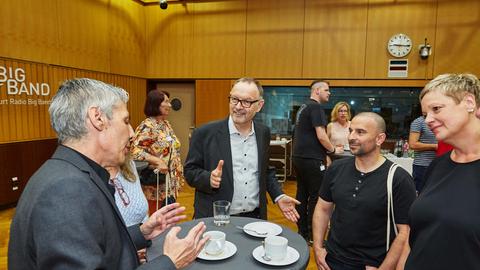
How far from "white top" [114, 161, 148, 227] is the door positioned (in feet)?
18.2

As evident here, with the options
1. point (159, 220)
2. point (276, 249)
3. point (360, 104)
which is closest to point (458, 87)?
point (276, 249)

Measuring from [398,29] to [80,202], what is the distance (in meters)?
6.74

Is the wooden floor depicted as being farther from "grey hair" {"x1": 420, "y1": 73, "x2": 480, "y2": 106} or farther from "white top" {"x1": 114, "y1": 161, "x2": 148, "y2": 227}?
"grey hair" {"x1": 420, "y1": 73, "x2": 480, "y2": 106}

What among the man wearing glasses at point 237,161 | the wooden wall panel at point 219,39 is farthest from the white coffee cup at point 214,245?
the wooden wall panel at point 219,39

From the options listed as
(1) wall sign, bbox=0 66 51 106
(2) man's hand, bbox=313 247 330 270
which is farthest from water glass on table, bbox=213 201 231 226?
(1) wall sign, bbox=0 66 51 106

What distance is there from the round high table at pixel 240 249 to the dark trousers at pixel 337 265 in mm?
394

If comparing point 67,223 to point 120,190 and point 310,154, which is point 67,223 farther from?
point 310,154

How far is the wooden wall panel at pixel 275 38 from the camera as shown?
6609mm

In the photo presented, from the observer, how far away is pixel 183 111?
7438mm

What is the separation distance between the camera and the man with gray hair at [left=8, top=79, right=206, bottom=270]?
2.59 ft

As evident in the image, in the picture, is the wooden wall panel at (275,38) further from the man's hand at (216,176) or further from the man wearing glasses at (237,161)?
the man's hand at (216,176)

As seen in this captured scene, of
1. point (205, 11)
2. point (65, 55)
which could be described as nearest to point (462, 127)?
point (65, 55)

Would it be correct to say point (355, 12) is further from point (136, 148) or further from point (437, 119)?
point (437, 119)

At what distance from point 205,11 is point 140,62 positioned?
193 centimetres
